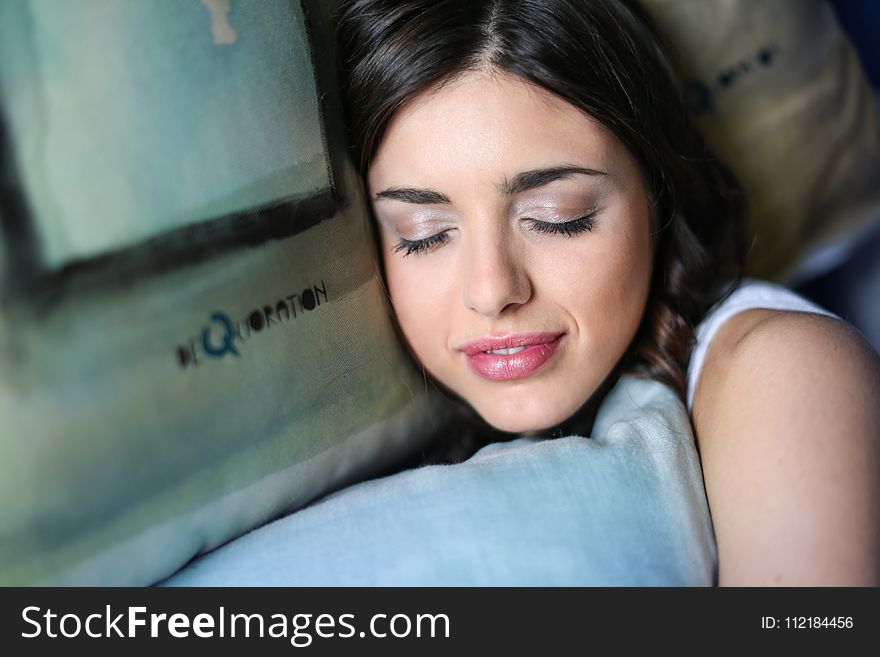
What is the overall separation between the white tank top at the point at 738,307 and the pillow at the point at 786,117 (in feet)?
0.66

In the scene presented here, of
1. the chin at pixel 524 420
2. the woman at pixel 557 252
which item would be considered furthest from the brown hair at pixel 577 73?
the chin at pixel 524 420

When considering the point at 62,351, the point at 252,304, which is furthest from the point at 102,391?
the point at 252,304

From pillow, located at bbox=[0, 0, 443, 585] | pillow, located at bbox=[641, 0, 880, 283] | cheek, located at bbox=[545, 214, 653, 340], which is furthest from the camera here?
pillow, located at bbox=[641, 0, 880, 283]

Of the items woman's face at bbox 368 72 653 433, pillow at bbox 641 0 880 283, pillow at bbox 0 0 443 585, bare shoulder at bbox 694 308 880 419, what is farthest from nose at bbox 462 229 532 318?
pillow at bbox 641 0 880 283

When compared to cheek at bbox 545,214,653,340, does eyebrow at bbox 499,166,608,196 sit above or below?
above

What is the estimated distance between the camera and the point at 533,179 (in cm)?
80

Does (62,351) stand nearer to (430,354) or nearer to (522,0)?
(430,354)

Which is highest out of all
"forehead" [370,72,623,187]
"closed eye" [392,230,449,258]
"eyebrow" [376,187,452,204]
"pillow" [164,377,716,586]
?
"forehead" [370,72,623,187]

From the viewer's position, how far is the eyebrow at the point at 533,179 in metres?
0.79

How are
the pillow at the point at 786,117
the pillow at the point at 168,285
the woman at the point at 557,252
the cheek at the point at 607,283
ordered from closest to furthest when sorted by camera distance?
the pillow at the point at 168,285 < the woman at the point at 557,252 < the cheek at the point at 607,283 < the pillow at the point at 786,117

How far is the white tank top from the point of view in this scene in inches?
36.5

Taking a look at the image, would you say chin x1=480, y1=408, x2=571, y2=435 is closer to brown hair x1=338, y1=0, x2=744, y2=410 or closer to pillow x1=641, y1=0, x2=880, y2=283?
brown hair x1=338, y1=0, x2=744, y2=410

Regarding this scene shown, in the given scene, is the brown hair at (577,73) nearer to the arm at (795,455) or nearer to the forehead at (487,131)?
the forehead at (487,131)

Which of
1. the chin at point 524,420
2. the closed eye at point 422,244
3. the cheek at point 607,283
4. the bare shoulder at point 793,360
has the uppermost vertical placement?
the closed eye at point 422,244
